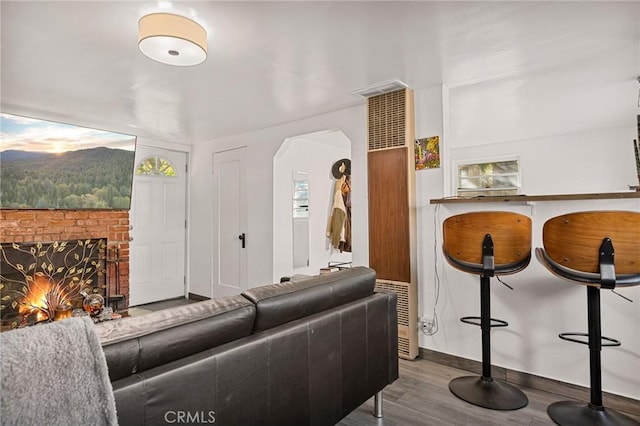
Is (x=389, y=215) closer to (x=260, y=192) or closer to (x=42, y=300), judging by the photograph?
(x=260, y=192)

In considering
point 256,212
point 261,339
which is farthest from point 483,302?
point 256,212

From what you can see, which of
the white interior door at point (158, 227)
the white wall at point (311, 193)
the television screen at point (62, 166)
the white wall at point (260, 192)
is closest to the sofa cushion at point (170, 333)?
the white wall at point (260, 192)

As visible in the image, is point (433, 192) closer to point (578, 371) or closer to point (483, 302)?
point (483, 302)

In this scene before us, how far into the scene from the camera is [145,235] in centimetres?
490

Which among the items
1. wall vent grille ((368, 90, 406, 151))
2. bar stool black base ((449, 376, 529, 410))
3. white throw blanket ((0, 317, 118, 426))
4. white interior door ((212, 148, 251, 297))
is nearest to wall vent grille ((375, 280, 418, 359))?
bar stool black base ((449, 376, 529, 410))

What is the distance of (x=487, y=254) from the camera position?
2219 millimetres

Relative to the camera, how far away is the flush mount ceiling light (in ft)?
6.29

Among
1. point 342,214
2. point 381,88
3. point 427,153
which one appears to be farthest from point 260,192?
point 427,153

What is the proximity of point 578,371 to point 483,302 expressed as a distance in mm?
757

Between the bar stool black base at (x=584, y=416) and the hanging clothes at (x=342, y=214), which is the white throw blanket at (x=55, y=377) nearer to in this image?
the bar stool black base at (x=584, y=416)

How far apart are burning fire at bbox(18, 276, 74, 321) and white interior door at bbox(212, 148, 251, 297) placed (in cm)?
177

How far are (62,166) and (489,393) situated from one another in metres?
4.61

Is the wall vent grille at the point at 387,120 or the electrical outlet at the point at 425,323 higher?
the wall vent grille at the point at 387,120

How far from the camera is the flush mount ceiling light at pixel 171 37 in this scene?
1.92m
